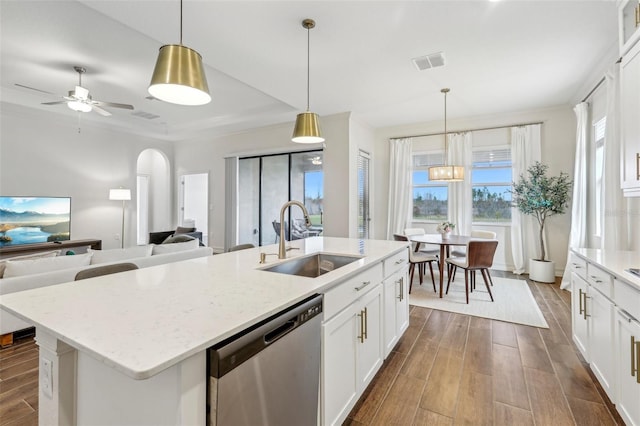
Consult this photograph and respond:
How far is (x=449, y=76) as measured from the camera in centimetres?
382

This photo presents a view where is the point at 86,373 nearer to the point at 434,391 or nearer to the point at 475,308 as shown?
the point at 434,391

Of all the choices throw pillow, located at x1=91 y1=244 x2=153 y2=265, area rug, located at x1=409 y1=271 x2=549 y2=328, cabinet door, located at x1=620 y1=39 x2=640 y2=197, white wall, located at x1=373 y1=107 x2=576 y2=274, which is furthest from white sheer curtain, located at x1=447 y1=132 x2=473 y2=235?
throw pillow, located at x1=91 y1=244 x2=153 y2=265

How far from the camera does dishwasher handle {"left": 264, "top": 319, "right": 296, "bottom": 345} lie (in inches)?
40.7

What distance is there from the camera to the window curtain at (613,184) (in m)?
3.08

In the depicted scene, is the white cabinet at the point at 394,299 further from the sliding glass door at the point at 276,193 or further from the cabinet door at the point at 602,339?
the sliding glass door at the point at 276,193

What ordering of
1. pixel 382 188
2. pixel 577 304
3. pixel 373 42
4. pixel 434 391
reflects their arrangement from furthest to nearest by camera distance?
pixel 382 188
pixel 373 42
pixel 577 304
pixel 434 391

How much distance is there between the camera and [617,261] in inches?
77.9

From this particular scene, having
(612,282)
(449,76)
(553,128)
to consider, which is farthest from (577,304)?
(553,128)

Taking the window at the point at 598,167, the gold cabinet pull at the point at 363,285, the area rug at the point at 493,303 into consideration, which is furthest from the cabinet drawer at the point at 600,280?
the window at the point at 598,167

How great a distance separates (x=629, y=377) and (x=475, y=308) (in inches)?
82.1

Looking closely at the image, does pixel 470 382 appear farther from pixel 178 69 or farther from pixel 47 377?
pixel 178 69

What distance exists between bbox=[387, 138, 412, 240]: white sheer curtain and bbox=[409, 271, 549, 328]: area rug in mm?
1747

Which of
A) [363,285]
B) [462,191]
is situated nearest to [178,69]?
[363,285]

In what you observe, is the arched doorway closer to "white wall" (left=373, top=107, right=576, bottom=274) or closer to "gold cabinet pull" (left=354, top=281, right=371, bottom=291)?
"white wall" (left=373, top=107, right=576, bottom=274)
